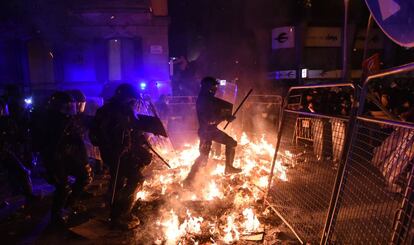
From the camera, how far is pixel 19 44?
15328 millimetres

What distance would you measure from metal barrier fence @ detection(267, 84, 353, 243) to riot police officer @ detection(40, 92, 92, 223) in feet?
11.1

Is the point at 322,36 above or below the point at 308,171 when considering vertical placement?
above

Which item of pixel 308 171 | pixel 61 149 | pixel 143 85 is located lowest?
pixel 308 171

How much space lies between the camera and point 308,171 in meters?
7.93

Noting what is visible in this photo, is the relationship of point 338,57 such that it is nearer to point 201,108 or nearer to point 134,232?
point 201,108

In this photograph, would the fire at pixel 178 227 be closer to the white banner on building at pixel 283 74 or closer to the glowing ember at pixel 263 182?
the glowing ember at pixel 263 182

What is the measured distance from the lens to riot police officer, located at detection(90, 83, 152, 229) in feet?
16.1

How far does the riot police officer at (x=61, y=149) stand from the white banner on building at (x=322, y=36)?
77.7 feet

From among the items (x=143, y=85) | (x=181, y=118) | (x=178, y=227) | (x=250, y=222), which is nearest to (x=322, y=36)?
(x=143, y=85)

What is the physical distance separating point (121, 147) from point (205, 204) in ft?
6.31

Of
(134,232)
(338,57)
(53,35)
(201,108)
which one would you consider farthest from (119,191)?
(338,57)

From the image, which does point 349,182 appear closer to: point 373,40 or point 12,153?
point 12,153

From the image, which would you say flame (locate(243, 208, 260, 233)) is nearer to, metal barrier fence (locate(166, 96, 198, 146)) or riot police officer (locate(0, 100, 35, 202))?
riot police officer (locate(0, 100, 35, 202))

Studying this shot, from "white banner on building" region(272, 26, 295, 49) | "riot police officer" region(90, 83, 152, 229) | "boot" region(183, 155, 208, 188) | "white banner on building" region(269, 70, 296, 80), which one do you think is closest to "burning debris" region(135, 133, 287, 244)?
"boot" region(183, 155, 208, 188)
